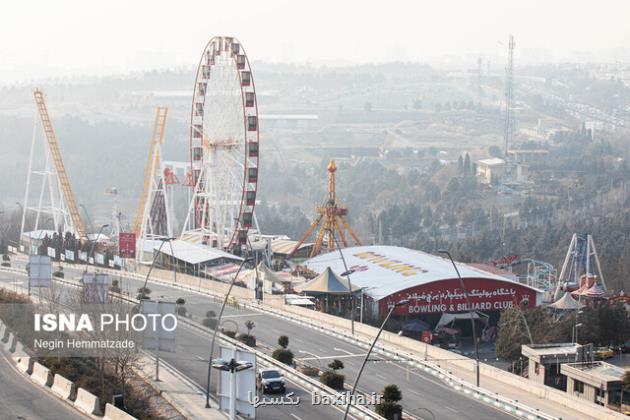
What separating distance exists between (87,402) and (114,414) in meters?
1.66

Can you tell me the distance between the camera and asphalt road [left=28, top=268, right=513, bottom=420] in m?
31.9

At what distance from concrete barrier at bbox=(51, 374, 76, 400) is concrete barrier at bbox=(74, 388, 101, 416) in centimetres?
57

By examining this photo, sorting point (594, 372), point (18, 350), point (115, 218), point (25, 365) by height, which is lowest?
point (25, 365)

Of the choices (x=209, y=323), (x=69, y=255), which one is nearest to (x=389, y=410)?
(x=209, y=323)

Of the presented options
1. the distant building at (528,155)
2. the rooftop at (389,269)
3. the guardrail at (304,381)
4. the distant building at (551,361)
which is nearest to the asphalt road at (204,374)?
the guardrail at (304,381)

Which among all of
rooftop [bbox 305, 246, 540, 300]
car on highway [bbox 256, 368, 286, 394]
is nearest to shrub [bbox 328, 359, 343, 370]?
car on highway [bbox 256, 368, 286, 394]

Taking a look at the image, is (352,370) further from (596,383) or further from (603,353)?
(603,353)

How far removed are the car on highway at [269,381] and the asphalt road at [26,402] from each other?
4.98 m

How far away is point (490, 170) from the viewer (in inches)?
6412

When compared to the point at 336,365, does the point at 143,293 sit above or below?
above

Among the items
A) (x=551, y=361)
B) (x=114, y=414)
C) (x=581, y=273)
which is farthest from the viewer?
(x=581, y=273)

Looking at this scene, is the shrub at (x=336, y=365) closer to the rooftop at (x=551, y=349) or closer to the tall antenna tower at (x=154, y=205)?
the rooftop at (x=551, y=349)

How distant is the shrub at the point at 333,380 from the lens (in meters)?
34.5

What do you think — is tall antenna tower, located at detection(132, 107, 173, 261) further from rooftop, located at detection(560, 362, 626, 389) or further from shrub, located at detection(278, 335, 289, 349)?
rooftop, located at detection(560, 362, 626, 389)
